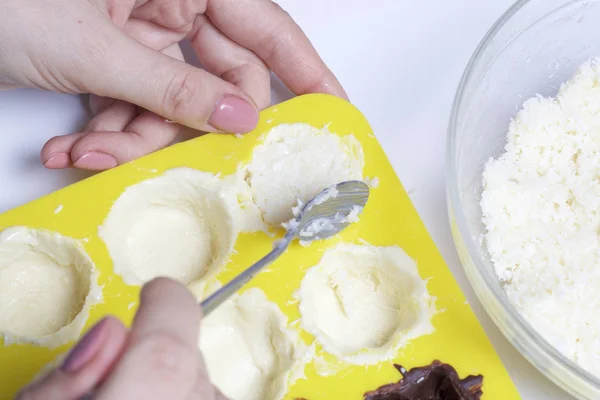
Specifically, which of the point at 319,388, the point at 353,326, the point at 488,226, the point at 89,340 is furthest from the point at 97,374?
the point at 488,226

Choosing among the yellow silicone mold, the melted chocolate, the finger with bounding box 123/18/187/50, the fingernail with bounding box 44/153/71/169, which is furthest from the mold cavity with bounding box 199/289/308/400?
the finger with bounding box 123/18/187/50

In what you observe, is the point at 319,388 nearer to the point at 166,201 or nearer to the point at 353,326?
the point at 353,326

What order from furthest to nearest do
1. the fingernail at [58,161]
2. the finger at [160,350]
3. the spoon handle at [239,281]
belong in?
the fingernail at [58,161]
the spoon handle at [239,281]
the finger at [160,350]

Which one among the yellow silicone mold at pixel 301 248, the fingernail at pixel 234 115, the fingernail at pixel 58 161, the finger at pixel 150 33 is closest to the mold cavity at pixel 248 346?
the yellow silicone mold at pixel 301 248

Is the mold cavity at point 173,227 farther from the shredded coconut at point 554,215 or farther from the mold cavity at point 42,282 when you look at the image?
the shredded coconut at point 554,215

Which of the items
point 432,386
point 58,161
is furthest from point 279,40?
point 432,386

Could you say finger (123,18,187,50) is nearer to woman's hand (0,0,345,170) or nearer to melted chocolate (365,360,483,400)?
woman's hand (0,0,345,170)

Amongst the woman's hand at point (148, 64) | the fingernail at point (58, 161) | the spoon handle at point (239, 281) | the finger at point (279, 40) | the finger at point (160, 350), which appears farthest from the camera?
the finger at point (279, 40)

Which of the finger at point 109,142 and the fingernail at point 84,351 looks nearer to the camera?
the fingernail at point 84,351
